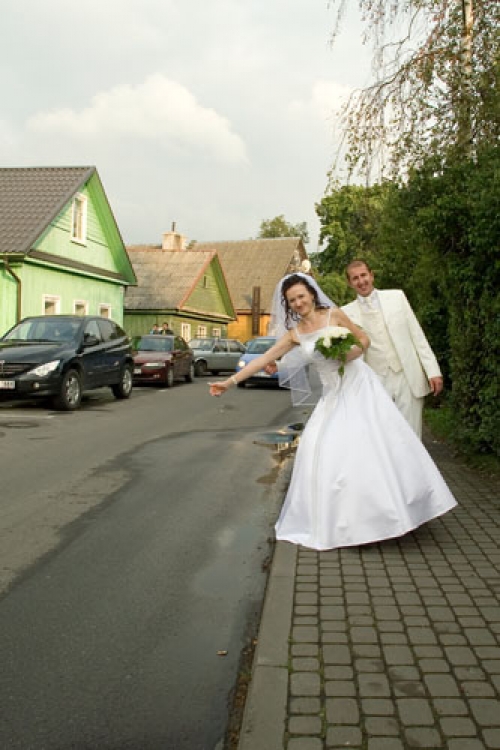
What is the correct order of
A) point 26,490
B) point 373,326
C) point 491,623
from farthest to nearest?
1. point 26,490
2. point 373,326
3. point 491,623

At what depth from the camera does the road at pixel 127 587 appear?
114 inches

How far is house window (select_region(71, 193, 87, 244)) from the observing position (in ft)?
87.5

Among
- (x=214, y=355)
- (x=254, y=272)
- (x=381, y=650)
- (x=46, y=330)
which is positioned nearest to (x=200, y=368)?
(x=214, y=355)

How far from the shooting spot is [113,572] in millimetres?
4715

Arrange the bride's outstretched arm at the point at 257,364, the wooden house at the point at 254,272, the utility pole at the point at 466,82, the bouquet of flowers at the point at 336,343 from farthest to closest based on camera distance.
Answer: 1. the wooden house at the point at 254,272
2. the utility pole at the point at 466,82
3. the bride's outstretched arm at the point at 257,364
4. the bouquet of flowers at the point at 336,343

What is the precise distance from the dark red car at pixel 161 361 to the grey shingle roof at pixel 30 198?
14.8 ft

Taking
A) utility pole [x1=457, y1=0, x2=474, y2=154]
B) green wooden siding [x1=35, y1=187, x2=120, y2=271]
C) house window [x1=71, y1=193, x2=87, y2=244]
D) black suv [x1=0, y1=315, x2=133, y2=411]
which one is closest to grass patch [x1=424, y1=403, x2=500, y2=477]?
utility pole [x1=457, y1=0, x2=474, y2=154]

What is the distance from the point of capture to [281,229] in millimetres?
87000

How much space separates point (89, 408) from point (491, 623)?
12477 millimetres

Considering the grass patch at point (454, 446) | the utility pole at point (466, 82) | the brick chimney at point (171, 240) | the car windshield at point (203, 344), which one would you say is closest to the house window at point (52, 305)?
the car windshield at point (203, 344)

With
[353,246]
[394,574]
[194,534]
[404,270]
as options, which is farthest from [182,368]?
[353,246]

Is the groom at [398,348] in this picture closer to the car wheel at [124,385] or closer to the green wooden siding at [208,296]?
the car wheel at [124,385]

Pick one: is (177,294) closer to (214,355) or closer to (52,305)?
(214,355)

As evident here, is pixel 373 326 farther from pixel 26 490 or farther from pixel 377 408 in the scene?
pixel 26 490
